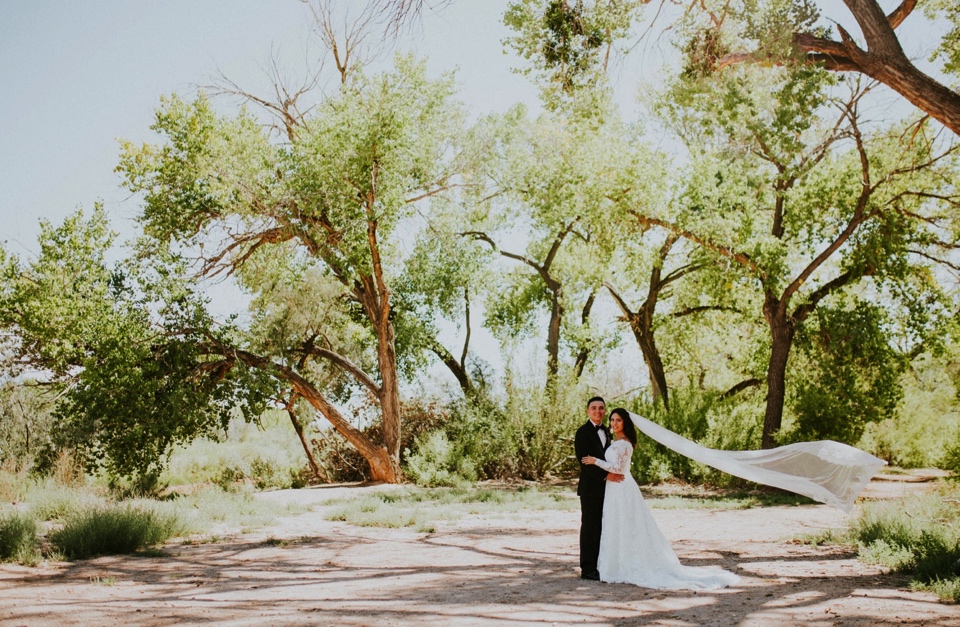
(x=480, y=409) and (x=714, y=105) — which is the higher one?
(x=714, y=105)

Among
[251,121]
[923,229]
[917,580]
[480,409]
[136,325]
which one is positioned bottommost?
[917,580]

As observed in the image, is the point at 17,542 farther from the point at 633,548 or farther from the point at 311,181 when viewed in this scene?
the point at 311,181

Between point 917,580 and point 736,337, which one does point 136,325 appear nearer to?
point 917,580

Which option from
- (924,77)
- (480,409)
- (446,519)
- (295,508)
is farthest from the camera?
(480,409)

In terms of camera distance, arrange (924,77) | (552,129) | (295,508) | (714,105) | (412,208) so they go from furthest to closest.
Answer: (552,129) → (412,208) → (295,508) → (714,105) → (924,77)

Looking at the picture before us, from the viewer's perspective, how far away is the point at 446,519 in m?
11.7

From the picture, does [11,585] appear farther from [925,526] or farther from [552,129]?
[552,129]

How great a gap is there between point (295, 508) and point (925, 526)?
9913 millimetres

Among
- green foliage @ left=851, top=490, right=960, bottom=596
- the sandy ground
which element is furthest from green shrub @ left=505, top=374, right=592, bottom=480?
green foliage @ left=851, top=490, right=960, bottom=596

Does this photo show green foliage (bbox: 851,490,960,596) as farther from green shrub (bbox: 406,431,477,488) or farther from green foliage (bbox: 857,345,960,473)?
green foliage (bbox: 857,345,960,473)

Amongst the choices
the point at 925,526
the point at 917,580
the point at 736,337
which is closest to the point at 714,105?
the point at 925,526

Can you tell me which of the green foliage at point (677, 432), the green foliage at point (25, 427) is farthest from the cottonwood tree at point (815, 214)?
the green foliage at point (25, 427)

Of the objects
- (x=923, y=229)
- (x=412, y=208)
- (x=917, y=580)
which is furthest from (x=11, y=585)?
(x=923, y=229)

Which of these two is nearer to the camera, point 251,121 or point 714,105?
point 714,105
